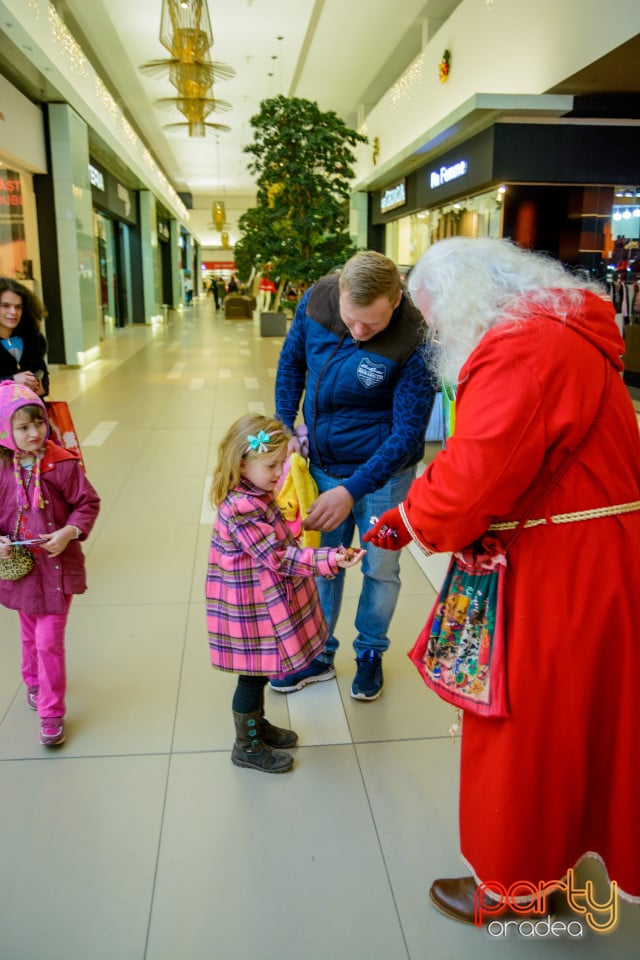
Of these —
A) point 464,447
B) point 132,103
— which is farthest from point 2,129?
point 132,103

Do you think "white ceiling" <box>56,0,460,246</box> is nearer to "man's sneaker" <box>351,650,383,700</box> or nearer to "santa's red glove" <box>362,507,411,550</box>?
"man's sneaker" <box>351,650,383,700</box>

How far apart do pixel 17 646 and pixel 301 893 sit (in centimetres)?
181

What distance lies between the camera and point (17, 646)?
10.2ft

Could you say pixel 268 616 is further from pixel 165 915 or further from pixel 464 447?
pixel 464 447

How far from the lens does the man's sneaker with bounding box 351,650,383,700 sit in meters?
2.73

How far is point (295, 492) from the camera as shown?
2557 millimetres

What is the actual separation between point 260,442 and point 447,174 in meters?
10.7

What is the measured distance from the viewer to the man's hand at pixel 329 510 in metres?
2.29

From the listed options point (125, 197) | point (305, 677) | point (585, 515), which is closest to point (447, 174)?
point (305, 677)

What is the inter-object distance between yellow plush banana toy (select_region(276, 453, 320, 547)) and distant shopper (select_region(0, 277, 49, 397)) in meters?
1.55

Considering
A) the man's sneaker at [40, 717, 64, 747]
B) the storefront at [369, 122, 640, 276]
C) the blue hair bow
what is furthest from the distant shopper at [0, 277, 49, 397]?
the storefront at [369, 122, 640, 276]

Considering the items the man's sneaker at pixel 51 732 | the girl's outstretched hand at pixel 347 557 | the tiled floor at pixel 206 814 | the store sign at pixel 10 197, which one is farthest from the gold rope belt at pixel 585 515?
the store sign at pixel 10 197

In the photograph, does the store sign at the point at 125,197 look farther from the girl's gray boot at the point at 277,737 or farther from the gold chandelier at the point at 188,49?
the girl's gray boot at the point at 277,737

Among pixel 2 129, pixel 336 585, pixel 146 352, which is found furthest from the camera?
pixel 146 352
